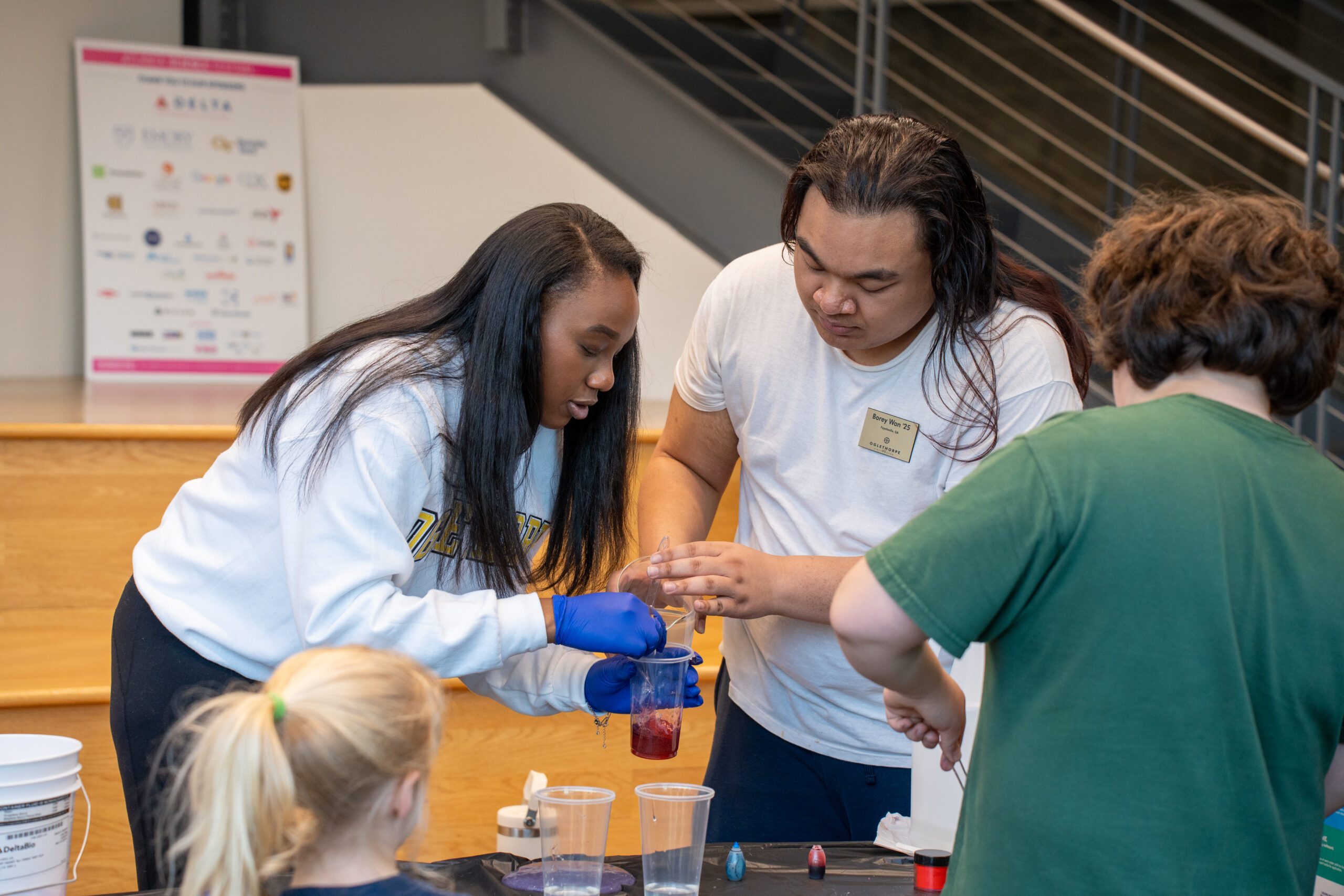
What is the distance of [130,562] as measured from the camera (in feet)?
8.75

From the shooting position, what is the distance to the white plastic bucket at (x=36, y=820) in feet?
4.18

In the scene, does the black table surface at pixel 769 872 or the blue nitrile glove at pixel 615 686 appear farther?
the blue nitrile glove at pixel 615 686

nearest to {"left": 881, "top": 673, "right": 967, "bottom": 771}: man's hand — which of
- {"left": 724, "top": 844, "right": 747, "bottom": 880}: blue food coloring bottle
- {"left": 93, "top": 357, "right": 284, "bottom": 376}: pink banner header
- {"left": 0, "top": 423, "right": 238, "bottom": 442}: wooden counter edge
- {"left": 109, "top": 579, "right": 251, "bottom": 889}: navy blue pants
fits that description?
{"left": 724, "top": 844, "right": 747, "bottom": 880}: blue food coloring bottle

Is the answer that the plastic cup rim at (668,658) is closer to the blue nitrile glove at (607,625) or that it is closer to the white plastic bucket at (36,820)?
the blue nitrile glove at (607,625)

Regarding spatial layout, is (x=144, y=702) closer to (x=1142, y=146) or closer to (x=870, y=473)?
(x=870, y=473)

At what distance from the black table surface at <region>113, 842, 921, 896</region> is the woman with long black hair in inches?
8.4

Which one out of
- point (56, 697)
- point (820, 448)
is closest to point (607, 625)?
point (820, 448)

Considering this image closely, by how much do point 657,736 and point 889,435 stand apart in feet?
1.61

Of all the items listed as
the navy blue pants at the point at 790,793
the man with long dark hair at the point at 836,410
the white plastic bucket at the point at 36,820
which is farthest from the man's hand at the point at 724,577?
the white plastic bucket at the point at 36,820

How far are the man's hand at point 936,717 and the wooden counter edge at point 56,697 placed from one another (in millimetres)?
1211

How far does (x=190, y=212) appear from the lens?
14.0ft

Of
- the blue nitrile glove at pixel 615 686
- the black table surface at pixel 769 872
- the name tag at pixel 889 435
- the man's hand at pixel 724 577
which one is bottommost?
the black table surface at pixel 769 872

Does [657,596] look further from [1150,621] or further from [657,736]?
[1150,621]

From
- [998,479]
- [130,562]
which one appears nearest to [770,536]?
[998,479]
